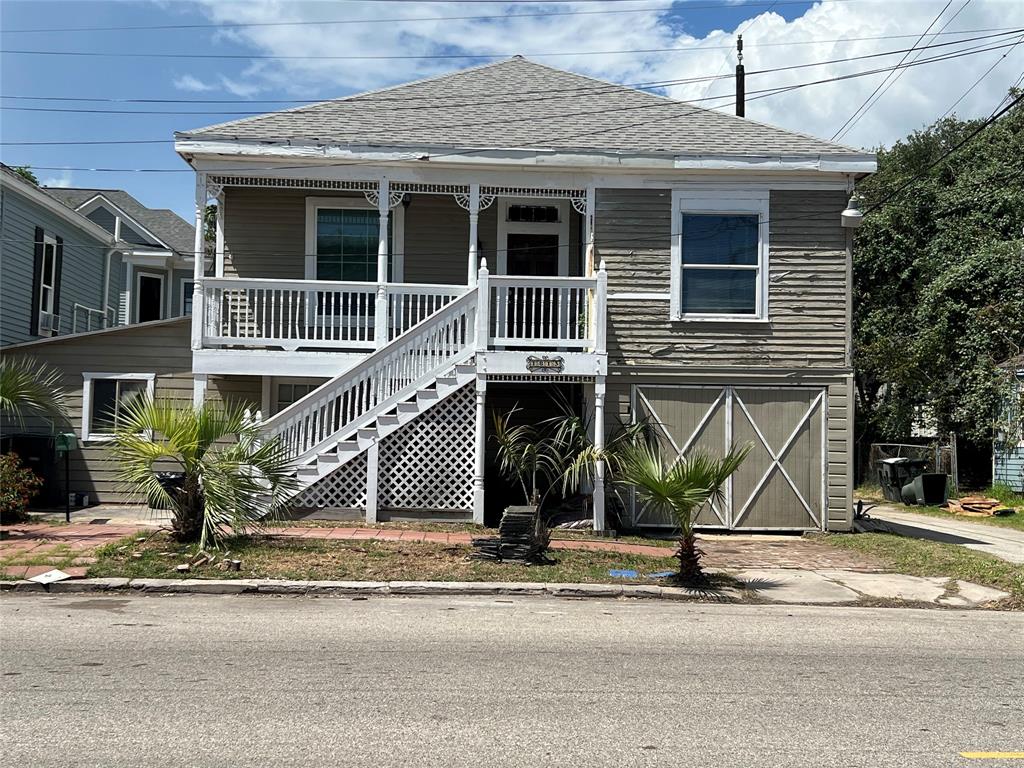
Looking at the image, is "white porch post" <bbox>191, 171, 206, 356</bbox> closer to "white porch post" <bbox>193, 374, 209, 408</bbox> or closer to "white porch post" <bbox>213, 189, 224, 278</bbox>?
"white porch post" <bbox>213, 189, 224, 278</bbox>

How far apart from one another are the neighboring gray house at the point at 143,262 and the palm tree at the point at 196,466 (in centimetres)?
1568

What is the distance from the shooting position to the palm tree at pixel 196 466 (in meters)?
10.1

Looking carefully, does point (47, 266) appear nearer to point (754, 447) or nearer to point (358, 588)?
point (358, 588)

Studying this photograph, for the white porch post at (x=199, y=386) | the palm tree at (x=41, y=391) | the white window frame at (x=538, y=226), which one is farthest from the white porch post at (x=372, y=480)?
the palm tree at (x=41, y=391)

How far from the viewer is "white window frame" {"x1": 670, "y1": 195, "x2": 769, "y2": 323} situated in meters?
14.2

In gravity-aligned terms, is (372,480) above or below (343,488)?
above

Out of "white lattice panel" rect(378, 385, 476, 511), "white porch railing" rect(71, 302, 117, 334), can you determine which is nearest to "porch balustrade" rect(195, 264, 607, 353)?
"white lattice panel" rect(378, 385, 476, 511)

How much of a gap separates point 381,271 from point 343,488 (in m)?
3.49

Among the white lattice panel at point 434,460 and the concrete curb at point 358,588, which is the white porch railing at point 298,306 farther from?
the concrete curb at point 358,588

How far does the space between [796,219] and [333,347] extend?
25.7 feet

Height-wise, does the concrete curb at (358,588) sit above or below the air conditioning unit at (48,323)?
below

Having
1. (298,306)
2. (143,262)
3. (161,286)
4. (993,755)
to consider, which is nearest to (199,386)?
(298,306)

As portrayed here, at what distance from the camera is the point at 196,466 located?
1012 centimetres

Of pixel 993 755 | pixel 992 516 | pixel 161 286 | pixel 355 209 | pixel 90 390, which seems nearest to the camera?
pixel 993 755
